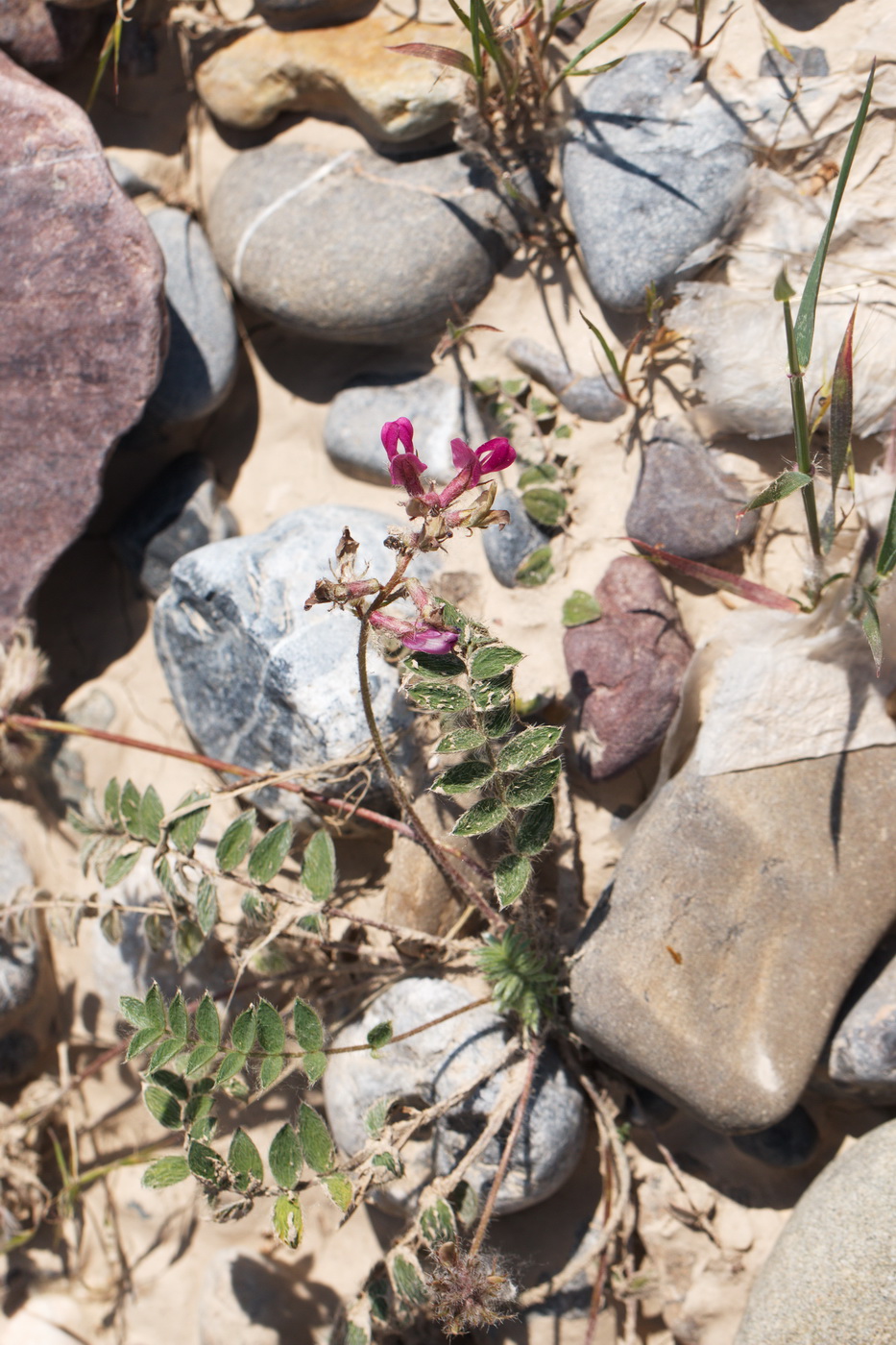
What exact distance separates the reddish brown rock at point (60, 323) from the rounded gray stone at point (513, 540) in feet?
3.74

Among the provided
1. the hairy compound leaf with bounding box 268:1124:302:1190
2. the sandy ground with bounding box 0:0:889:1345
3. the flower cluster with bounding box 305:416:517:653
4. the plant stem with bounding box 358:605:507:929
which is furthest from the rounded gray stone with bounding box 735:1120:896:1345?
the flower cluster with bounding box 305:416:517:653

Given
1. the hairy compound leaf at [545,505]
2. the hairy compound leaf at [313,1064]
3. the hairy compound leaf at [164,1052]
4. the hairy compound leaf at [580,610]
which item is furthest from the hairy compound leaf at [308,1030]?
the hairy compound leaf at [545,505]

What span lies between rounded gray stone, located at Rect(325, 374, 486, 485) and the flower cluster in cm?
125

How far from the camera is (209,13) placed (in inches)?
122

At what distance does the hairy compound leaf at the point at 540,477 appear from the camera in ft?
8.89

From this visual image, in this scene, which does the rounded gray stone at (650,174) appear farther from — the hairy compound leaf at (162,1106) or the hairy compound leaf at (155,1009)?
the hairy compound leaf at (162,1106)

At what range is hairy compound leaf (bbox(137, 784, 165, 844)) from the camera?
2250 millimetres

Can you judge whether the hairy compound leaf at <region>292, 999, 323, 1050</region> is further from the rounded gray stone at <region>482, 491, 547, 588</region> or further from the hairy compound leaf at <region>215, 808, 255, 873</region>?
the rounded gray stone at <region>482, 491, 547, 588</region>

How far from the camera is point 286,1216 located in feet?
5.62

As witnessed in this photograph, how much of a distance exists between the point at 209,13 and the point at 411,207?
109 centimetres

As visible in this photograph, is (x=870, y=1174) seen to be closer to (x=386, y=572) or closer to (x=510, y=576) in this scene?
(x=510, y=576)

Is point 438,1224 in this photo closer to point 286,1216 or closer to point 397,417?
point 286,1216

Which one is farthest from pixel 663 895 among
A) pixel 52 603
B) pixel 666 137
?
pixel 52 603

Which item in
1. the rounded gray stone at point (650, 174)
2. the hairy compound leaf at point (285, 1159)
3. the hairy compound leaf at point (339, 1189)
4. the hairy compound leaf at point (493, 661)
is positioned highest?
the rounded gray stone at point (650, 174)
